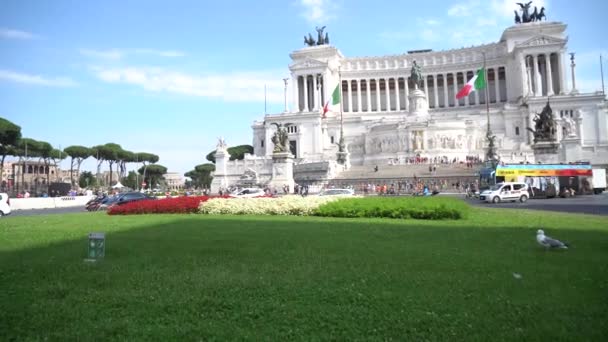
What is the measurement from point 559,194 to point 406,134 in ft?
108

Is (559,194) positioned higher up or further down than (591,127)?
further down

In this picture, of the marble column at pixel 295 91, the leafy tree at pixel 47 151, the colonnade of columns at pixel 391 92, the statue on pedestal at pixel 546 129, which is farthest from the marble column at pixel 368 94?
the leafy tree at pixel 47 151

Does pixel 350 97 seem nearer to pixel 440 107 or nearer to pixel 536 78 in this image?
pixel 440 107

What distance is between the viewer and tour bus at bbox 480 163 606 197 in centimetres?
3728

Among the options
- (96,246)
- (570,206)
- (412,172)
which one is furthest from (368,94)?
(96,246)

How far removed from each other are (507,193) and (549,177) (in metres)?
7.49

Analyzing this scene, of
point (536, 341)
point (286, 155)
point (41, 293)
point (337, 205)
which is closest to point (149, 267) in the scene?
point (41, 293)

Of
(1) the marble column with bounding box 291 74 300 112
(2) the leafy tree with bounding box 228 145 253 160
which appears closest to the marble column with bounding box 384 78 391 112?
(1) the marble column with bounding box 291 74 300 112

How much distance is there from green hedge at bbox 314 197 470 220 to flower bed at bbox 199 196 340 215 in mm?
825

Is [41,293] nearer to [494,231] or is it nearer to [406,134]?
[494,231]

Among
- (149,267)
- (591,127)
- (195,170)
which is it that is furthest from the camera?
(195,170)

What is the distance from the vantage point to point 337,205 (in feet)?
69.9

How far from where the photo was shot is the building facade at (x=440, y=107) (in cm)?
6800

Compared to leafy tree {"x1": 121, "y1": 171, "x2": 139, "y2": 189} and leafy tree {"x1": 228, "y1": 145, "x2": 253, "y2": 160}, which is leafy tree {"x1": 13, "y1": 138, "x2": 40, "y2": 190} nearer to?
leafy tree {"x1": 121, "y1": 171, "x2": 139, "y2": 189}
